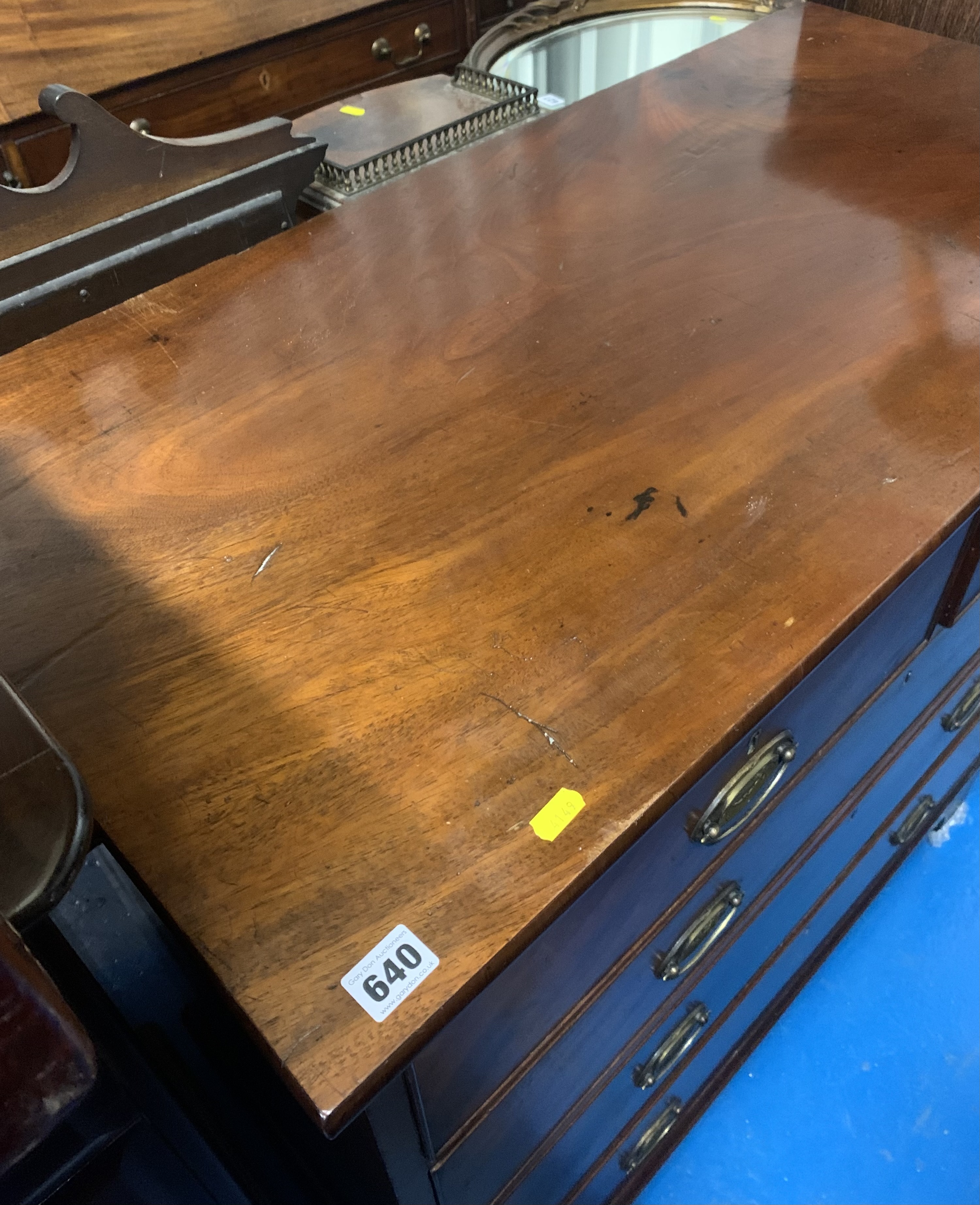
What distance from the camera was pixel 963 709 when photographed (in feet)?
3.28

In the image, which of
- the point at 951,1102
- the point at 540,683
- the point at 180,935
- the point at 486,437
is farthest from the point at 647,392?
the point at 951,1102

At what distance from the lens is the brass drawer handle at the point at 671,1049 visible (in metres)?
0.76

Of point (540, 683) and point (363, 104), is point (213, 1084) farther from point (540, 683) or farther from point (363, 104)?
point (363, 104)

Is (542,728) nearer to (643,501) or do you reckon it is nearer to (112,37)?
(643,501)

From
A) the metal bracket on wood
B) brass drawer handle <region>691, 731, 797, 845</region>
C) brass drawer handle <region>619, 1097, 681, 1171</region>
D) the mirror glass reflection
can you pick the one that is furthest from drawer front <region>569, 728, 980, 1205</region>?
the mirror glass reflection

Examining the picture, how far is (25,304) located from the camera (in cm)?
73

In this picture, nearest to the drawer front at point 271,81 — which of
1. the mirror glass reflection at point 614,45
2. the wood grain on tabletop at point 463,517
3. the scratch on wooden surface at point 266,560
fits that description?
the mirror glass reflection at point 614,45

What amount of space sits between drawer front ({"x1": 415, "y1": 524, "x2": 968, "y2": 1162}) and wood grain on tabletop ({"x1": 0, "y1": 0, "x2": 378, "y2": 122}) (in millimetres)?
1575

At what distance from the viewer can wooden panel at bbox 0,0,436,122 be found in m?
1.45

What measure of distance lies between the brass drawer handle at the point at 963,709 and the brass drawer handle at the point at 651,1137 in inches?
19.0

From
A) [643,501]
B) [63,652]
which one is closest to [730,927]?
[643,501]

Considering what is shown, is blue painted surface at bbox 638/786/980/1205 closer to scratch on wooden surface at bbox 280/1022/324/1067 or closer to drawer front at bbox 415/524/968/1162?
drawer front at bbox 415/524/968/1162

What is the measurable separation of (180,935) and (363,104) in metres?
1.08

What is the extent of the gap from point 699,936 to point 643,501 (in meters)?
0.33
